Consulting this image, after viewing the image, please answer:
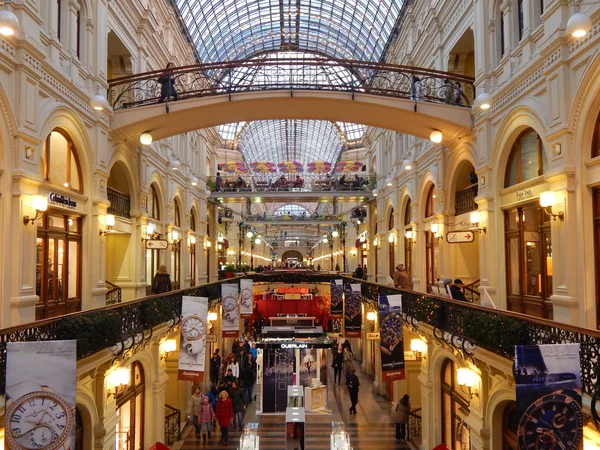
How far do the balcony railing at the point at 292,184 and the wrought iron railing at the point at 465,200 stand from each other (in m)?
13.6

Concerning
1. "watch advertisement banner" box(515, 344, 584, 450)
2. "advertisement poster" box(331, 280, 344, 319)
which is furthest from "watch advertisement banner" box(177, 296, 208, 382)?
"advertisement poster" box(331, 280, 344, 319)

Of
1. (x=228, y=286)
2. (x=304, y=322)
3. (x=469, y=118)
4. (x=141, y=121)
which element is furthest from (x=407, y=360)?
(x=304, y=322)

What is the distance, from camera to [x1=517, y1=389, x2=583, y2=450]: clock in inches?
217

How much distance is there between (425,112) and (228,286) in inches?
375

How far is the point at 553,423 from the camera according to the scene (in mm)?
5578

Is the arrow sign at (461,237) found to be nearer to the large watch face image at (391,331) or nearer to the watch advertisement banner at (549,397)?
the large watch face image at (391,331)

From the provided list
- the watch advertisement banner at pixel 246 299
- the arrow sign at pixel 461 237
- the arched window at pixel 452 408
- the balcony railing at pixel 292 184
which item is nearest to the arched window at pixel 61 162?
the arrow sign at pixel 461 237

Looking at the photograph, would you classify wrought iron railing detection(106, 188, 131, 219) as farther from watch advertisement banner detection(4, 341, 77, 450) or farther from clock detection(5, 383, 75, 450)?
clock detection(5, 383, 75, 450)

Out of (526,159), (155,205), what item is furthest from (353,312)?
(526,159)

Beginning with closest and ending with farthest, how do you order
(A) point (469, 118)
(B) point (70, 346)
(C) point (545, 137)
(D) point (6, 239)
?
(B) point (70, 346)
(D) point (6, 239)
(C) point (545, 137)
(A) point (469, 118)

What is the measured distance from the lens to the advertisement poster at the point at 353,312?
65.2 ft

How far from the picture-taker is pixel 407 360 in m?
17.3

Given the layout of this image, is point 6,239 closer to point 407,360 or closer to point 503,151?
point 503,151

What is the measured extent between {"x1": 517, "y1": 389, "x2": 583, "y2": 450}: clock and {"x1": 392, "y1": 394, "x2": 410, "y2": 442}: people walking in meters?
10.4
